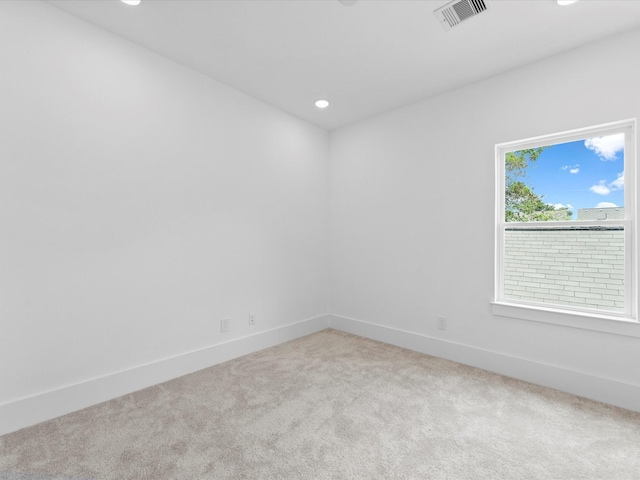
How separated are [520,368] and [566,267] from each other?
3.03 feet

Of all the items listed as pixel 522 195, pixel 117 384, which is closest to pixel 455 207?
pixel 522 195

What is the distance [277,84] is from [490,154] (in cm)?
211

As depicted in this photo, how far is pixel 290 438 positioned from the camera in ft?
6.03

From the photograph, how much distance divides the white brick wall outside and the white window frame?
0.14 ft

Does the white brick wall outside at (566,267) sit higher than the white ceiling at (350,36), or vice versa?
the white ceiling at (350,36)

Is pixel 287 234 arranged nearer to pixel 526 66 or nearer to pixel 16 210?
pixel 16 210

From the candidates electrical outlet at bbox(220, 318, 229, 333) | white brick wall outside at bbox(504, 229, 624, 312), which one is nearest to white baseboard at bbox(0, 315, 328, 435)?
electrical outlet at bbox(220, 318, 229, 333)

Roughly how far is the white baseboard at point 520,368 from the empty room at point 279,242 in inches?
0.8

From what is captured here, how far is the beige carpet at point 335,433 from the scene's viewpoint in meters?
1.59

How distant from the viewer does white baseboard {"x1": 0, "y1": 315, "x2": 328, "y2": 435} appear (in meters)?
1.92

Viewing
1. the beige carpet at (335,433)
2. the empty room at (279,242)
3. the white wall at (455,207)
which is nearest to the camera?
the beige carpet at (335,433)

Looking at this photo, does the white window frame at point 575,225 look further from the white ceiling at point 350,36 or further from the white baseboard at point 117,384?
the white baseboard at point 117,384

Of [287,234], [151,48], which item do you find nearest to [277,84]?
[151,48]

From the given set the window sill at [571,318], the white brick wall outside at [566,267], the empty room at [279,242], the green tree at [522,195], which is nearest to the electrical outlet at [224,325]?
the empty room at [279,242]
